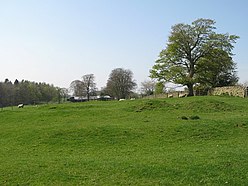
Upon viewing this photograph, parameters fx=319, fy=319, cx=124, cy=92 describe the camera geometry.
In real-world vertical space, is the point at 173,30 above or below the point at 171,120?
above

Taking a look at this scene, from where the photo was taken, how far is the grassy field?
9.18 meters

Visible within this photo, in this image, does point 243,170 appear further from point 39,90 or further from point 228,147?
point 39,90

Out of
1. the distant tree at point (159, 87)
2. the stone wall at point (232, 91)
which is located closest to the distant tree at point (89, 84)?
the distant tree at point (159, 87)

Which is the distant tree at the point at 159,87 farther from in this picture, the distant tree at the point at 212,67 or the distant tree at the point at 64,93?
the distant tree at the point at 64,93

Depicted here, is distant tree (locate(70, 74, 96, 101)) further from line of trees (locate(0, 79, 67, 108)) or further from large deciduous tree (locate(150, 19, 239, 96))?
large deciduous tree (locate(150, 19, 239, 96))

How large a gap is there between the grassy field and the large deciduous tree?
28.3 metres

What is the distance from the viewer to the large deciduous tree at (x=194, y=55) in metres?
50.6

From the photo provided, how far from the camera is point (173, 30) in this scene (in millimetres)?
52406

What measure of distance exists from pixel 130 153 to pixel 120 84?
85.4m

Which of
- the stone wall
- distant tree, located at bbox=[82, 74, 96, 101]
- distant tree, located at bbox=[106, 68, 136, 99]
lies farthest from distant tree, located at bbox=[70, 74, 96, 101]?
the stone wall

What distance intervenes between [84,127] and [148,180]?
32.1 feet

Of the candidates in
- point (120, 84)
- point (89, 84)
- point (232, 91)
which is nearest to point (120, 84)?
point (120, 84)

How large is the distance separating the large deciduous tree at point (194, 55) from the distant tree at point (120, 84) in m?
→ 45.1

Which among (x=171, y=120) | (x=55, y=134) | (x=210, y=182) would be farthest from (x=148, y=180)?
(x=171, y=120)
